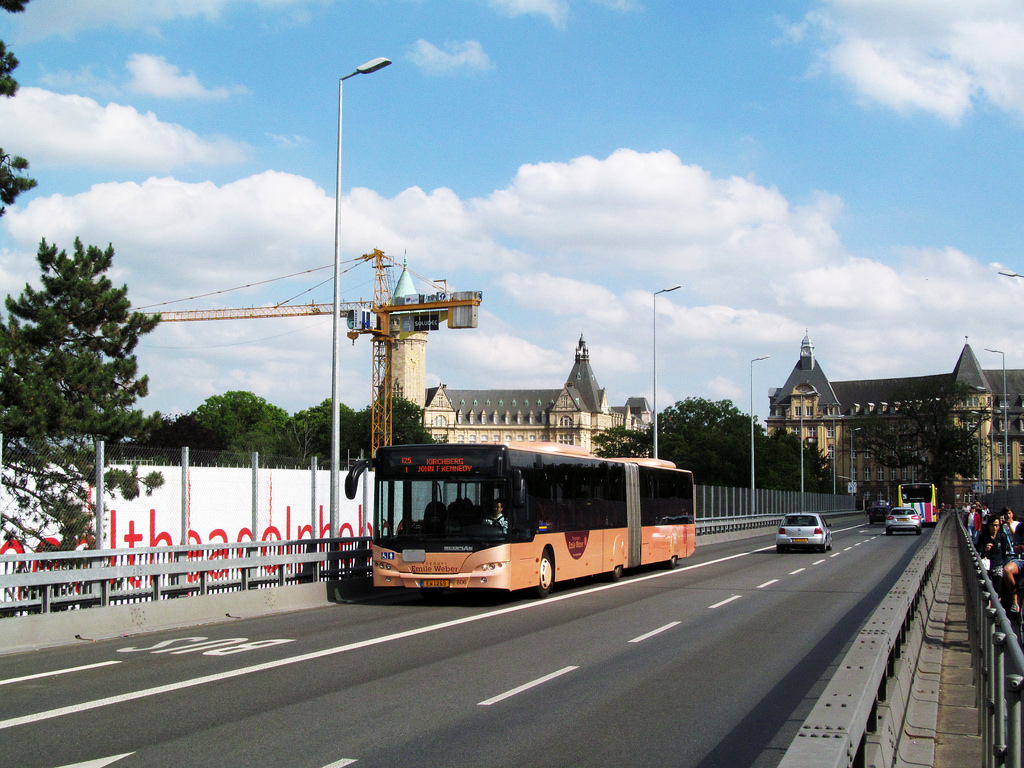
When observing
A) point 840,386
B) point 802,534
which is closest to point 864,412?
point 840,386

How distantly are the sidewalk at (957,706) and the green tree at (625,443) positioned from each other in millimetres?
120720

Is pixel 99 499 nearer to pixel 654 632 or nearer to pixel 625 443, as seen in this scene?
pixel 654 632

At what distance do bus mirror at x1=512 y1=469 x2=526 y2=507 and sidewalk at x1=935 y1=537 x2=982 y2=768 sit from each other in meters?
7.01

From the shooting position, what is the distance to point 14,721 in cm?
816

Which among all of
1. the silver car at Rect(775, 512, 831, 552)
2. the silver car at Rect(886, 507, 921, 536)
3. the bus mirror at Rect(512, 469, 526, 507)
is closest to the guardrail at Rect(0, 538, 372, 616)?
the bus mirror at Rect(512, 469, 526, 507)

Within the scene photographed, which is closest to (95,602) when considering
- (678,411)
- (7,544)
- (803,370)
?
(7,544)

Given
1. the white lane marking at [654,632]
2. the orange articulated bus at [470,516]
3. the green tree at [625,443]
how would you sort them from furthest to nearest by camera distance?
the green tree at [625,443] → the orange articulated bus at [470,516] → the white lane marking at [654,632]

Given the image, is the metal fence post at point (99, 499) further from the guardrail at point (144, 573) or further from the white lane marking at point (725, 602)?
the white lane marking at point (725, 602)

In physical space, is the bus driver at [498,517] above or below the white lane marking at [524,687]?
above

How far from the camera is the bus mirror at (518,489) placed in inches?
708

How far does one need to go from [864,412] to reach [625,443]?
197ft

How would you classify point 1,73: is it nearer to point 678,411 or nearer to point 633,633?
point 633,633

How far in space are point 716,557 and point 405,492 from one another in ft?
63.4

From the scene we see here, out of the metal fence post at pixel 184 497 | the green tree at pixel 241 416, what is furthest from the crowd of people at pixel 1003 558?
the green tree at pixel 241 416
